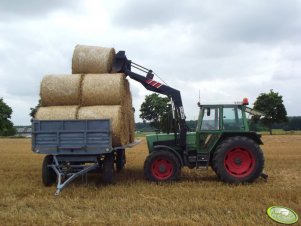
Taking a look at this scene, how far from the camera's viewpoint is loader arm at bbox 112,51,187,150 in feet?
36.6

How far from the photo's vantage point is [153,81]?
1141 cm

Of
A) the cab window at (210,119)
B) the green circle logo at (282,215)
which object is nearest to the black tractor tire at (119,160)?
the cab window at (210,119)

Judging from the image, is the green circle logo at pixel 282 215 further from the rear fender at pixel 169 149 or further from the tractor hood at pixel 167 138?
the tractor hood at pixel 167 138

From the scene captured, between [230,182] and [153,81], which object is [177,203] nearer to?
[230,182]

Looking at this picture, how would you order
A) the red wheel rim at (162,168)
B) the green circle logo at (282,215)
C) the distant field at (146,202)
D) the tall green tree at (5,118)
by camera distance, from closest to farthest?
the green circle logo at (282,215)
the distant field at (146,202)
the red wheel rim at (162,168)
the tall green tree at (5,118)

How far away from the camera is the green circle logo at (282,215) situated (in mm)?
6450

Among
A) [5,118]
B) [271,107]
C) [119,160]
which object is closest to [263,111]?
[271,107]

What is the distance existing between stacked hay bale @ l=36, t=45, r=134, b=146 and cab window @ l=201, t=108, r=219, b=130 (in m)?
1.98

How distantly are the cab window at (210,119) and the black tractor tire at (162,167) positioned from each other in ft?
3.70

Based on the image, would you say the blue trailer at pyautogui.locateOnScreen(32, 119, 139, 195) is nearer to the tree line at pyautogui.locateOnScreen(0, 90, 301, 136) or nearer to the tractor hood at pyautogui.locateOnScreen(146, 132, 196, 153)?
the tractor hood at pyautogui.locateOnScreen(146, 132, 196, 153)

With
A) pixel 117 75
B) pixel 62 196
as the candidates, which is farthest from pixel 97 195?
pixel 117 75

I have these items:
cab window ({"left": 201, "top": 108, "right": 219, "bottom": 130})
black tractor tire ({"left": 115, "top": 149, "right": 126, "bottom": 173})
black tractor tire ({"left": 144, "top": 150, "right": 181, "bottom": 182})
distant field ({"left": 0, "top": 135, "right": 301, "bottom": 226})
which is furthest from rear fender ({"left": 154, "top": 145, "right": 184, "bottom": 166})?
black tractor tire ({"left": 115, "top": 149, "right": 126, "bottom": 173})

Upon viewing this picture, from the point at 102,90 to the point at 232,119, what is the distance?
10.7ft

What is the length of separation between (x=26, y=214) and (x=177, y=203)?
2531 mm
